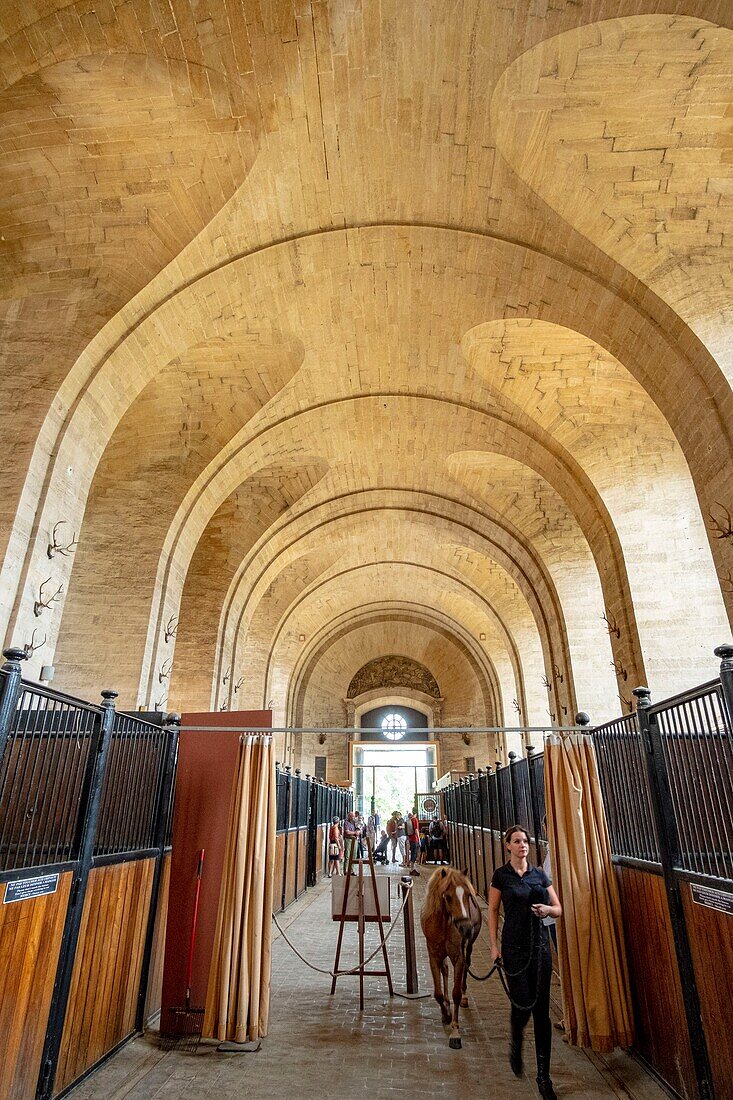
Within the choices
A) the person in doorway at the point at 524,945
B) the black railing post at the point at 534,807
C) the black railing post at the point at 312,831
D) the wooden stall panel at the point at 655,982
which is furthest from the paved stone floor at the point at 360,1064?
the black railing post at the point at 312,831

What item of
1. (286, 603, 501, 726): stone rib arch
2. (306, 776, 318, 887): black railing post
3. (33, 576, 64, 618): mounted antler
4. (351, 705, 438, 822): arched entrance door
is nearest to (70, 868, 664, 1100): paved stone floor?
(33, 576, 64, 618): mounted antler

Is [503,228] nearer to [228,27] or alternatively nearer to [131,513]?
[228,27]

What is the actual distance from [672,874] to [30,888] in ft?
11.1

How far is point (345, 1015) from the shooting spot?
5137 mm

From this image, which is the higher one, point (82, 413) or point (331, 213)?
point (331, 213)

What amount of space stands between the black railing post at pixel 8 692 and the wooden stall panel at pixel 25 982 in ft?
2.40

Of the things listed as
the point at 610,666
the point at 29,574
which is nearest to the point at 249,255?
the point at 29,574

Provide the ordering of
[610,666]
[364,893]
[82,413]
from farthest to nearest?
1. [610,666]
2. [82,413]
3. [364,893]

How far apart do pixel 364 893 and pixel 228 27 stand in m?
7.95

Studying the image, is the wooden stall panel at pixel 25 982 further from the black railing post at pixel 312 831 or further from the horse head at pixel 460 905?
the black railing post at pixel 312 831

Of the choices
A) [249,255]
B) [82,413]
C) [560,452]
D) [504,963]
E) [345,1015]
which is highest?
[249,255]

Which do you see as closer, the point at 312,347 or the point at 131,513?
the point at 312,347

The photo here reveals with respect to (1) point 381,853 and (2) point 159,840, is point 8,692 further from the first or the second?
(1) point 381,853

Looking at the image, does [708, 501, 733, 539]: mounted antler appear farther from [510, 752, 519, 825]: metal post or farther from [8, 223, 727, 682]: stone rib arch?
[510, 752, 519, 825]: metal post
